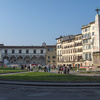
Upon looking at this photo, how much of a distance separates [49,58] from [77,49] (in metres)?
23.2

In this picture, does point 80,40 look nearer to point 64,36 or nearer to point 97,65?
point 64,36

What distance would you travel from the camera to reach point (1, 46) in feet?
362

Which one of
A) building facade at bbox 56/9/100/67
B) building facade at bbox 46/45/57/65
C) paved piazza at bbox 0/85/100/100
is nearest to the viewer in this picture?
paved piazza at bbox 0/85/100/100

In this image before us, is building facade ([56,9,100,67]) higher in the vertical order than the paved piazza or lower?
higher

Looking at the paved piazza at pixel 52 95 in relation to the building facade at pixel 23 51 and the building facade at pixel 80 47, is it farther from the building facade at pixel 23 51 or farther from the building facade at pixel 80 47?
the building facade at pixel 23 51

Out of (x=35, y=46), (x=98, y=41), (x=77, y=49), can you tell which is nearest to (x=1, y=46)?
(x=35, y=46)

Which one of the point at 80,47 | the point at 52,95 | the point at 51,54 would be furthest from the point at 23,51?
the point at 52,95

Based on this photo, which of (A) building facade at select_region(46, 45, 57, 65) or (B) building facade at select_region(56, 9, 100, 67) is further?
(A) building facade at select_region(46, 45, 57, 65)

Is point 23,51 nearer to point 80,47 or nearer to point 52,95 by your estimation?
point 80,47

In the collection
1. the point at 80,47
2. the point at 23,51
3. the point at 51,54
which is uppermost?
the point at 80,47

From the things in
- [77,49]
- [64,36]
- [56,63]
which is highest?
[64,36]

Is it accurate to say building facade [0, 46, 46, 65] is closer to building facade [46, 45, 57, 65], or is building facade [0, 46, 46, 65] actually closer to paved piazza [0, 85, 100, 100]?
building facade [46, 45, 57, 65]

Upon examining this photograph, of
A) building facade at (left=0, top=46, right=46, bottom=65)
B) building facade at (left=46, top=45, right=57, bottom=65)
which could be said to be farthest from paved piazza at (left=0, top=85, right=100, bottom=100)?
building facade at (left=0, top=46, right=46, bottom=65)

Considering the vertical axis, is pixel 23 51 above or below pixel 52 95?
Result: above
